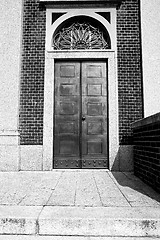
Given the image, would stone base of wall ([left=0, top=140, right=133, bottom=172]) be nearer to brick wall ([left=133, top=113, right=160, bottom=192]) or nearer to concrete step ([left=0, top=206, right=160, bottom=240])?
brick wall ([left=133, top=113, right=160, bottom=192])

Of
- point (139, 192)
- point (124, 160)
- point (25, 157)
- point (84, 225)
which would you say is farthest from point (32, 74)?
point (84, 225)

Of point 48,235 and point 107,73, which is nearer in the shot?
point 48,235

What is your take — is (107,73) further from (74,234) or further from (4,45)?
(74,234)

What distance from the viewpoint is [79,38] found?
21.2 feet

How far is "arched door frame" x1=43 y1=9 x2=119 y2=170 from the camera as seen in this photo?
19.4 feet

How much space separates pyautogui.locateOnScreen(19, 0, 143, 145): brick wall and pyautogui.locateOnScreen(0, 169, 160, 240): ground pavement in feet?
7.84

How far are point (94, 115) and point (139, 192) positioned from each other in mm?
2950

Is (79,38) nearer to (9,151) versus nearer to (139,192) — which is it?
(9,151)

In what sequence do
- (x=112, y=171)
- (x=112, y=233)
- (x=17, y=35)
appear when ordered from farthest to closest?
(x=17, y=35) < (x=112, y=171) < (x=112, y=233)

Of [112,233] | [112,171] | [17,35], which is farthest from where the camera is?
[17,35]

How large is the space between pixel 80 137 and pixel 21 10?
4174mm

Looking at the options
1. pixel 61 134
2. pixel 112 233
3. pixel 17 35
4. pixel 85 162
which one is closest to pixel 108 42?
pixel 17 35

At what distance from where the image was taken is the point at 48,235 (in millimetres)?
2518

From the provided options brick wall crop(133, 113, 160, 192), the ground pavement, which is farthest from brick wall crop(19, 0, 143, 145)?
the ground pavement
